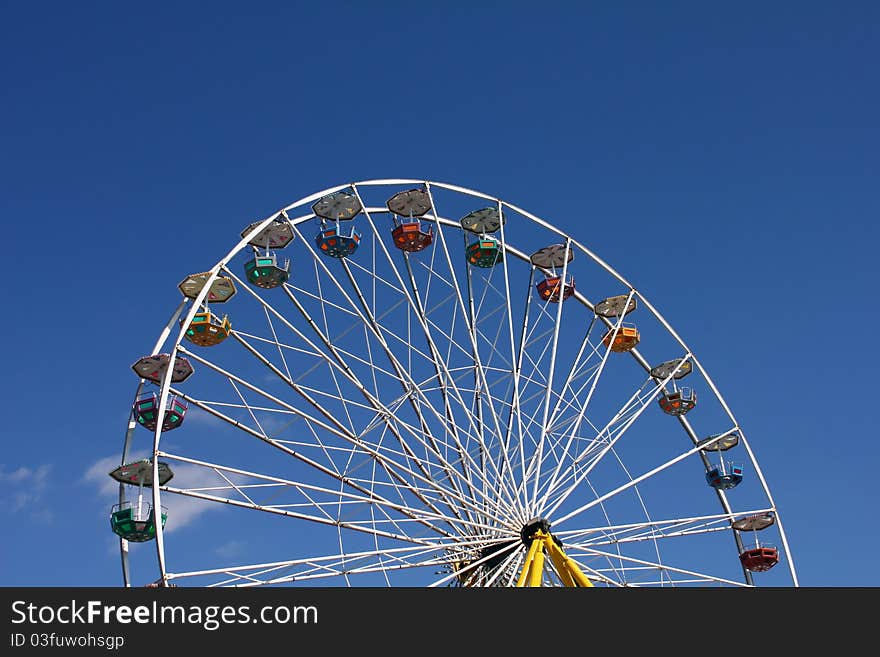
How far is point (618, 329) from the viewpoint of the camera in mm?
26406

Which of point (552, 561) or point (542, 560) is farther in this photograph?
point (552, 561)

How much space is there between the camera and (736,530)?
86.0 ft

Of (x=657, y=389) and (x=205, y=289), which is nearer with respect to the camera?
(x=205, y=289)

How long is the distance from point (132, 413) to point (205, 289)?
9.64 ft

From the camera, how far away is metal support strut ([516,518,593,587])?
2000 centimetres

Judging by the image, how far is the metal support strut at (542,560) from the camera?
65.6ft

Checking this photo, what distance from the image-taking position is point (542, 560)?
20.3 metres
